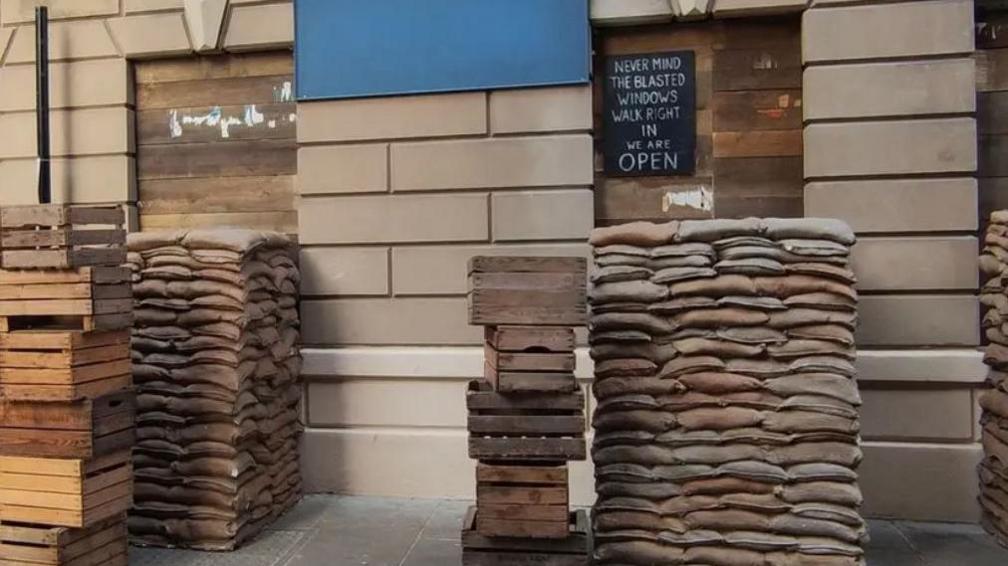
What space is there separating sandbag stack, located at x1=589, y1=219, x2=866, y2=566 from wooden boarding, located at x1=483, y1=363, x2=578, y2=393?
1.93 feet

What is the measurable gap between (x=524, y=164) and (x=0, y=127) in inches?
191

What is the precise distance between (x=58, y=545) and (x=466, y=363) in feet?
9.93

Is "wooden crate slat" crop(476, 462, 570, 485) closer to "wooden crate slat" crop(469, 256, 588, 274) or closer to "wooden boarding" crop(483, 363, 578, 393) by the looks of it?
"wooden boarding" crop(483, 363, 578, 393)

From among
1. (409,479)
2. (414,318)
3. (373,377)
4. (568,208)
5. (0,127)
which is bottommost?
(409,479)

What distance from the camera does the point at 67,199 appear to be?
7000mm

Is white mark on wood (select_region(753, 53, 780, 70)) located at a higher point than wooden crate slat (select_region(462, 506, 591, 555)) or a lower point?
higher

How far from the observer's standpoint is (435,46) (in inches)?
249

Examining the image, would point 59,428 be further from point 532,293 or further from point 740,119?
point 740,119

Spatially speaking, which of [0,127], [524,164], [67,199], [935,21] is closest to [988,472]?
[935,21]

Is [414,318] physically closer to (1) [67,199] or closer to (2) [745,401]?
(2) [745,401]

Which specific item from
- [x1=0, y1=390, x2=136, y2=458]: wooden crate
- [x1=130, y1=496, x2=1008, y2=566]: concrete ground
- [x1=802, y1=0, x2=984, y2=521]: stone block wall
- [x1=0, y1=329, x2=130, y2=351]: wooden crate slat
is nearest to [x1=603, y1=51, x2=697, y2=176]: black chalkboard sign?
[x1=802, y1=0, x2=984, y2=521]: stone block wall

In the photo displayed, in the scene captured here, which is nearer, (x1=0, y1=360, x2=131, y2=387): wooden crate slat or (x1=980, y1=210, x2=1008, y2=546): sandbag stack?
(x1=0, y1=360, x2=131, y2=387): wooden crate slat

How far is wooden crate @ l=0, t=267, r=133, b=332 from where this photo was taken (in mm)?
4496

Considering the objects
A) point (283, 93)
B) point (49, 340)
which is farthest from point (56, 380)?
point (283, 93)
